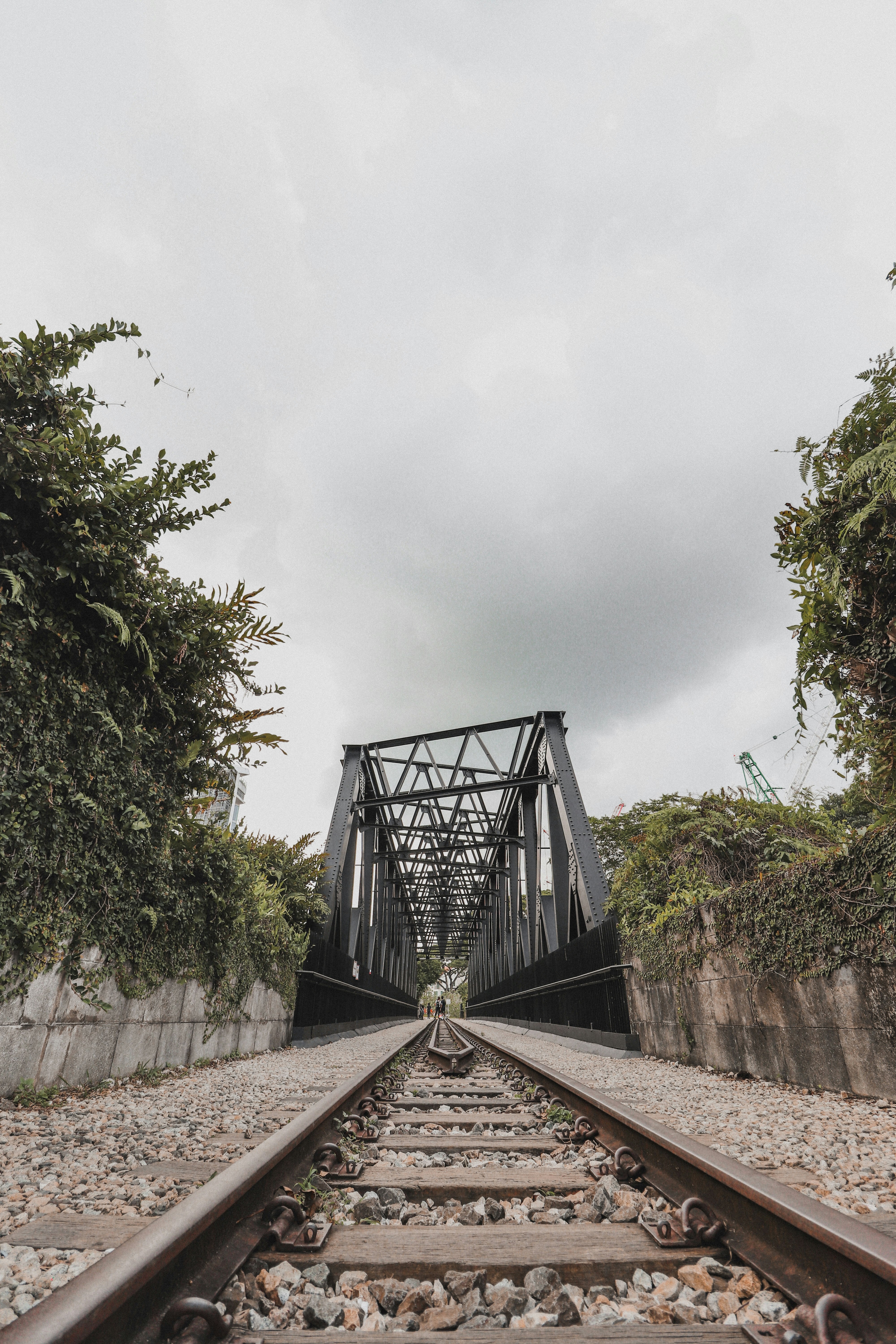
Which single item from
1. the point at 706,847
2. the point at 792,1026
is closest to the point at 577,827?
the point at 706,847

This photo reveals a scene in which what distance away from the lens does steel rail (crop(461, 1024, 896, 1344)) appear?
1.28 metres

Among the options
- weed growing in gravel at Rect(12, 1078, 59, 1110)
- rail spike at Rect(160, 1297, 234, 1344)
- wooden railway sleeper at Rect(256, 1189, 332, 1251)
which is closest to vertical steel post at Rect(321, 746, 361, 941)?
weed growing in gravel at Rect(12, 1078, 59, 1110)

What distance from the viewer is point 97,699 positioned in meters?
4.25

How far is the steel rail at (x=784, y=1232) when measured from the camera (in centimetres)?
128

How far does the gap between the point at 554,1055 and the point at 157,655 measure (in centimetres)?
744

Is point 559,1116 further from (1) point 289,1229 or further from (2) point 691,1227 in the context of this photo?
(1) point 289,1229

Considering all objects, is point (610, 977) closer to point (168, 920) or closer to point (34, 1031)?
point (168, 920)

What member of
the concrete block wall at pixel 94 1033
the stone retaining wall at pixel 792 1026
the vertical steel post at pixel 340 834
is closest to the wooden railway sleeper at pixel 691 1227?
the stone retaining wall at pixel 792 1026

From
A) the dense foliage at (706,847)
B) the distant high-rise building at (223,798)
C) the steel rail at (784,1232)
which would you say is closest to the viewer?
the steel rail at (784,1232)

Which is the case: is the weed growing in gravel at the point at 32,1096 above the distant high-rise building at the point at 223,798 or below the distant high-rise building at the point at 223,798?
below

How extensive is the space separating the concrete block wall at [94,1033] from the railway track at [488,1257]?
208 cm

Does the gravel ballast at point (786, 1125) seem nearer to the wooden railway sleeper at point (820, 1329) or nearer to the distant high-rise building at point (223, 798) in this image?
the wooden railway sleeper at point (820, 1329)

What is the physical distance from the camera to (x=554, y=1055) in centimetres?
845

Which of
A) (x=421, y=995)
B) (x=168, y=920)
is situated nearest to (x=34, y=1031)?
(x=168, y=920)
